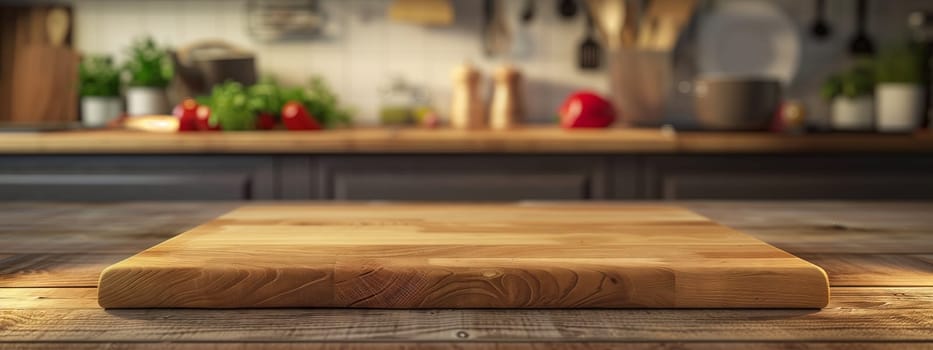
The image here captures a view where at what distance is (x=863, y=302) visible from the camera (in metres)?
0.57

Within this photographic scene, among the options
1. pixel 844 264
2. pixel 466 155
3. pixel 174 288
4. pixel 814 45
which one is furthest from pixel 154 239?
pixel 814 45

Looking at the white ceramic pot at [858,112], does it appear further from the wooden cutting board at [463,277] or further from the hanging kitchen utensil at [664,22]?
the wooden cutting board at [463,277]

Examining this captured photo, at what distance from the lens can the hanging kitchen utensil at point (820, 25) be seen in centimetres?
258

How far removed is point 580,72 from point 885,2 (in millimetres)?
1002

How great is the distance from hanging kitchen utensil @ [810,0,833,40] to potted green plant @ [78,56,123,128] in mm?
2192

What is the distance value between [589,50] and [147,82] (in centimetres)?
137

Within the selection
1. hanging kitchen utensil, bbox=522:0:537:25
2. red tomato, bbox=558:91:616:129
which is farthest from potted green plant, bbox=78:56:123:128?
red tomato, bbox=558:91:616:129

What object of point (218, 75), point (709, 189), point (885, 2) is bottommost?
point (709, 189)

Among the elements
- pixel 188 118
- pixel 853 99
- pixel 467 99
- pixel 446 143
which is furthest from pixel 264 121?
pixel 853 99

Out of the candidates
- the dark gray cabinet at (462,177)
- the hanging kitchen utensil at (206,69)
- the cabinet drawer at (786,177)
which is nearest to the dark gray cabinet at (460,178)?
the dark gray cabinet at (462,177)

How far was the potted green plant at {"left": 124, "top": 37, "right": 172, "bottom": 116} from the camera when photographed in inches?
94.0

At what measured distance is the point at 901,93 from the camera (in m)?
2.34

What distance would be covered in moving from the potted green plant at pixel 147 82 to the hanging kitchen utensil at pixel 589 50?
1.28 meters

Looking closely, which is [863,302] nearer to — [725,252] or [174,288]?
[725,252]
